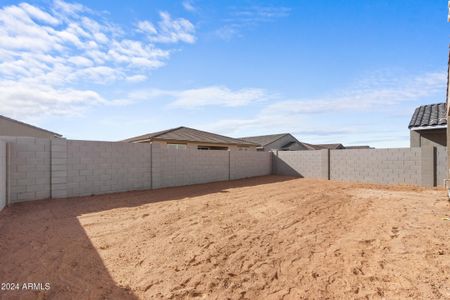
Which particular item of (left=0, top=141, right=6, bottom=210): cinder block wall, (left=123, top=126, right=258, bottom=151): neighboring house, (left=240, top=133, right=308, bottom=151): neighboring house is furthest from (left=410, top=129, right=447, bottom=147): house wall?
(left=240, top=133, right=308, bottom=151): neighboring house

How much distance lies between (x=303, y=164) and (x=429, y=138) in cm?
575

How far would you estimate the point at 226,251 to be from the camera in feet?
11.8

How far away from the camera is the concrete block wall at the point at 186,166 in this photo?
10.0m

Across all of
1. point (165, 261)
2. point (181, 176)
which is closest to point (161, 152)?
point (181, 176)

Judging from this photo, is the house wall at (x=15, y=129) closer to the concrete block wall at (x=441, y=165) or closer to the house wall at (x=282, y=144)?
the house wall at (x=282, y=144)

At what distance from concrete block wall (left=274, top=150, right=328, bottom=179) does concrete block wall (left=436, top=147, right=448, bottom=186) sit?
4534mm

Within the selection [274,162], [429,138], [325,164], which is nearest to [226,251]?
[325,164]

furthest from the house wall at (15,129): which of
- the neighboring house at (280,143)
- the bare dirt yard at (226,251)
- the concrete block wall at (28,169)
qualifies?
the neighboring house at (280,143)

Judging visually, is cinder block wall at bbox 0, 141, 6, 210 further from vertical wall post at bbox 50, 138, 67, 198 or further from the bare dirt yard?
vertical wall post at bbox 50, 138, 67, 198

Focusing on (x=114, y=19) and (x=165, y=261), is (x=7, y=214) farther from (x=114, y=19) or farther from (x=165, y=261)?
(x=114, y=19)

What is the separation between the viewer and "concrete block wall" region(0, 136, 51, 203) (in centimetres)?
661

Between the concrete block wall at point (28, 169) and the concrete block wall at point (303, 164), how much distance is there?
11.9m

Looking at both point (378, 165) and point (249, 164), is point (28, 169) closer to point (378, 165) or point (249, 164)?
point (249, 164)

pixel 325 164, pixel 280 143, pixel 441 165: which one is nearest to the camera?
pixel 441 165
